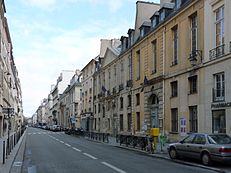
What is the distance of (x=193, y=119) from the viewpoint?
83.3 ft

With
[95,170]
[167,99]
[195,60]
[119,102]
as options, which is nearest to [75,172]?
[95,170]

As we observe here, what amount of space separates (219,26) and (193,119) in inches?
257

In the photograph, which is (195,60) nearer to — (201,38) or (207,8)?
(201,38)

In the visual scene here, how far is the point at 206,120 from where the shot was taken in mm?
23203

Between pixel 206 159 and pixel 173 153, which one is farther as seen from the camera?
pixel 173 153

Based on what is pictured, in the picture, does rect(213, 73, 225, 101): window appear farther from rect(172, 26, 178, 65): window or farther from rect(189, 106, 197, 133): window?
rect(172, 26, 178, 65): window

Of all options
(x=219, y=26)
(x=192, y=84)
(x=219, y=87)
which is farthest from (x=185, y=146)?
(x=192, y=84)

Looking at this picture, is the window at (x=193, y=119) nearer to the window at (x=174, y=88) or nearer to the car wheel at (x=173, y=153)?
the window at (x=174, y=88)

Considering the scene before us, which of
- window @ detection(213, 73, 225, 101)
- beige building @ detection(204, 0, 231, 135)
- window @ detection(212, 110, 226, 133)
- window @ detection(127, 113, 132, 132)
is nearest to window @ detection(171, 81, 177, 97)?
beige building @ detection(204, 0, 231, 135)

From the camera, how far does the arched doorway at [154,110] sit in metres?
32.6

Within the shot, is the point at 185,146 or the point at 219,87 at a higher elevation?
the point at 219,87

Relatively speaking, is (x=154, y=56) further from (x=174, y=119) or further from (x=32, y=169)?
(x=32, y=169)

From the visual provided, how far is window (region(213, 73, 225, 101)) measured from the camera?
71.1 ft

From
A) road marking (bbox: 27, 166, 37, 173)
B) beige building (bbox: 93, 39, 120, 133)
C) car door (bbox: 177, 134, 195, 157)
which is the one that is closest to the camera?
road marking (bbox: 27, 166, 37, 173)
